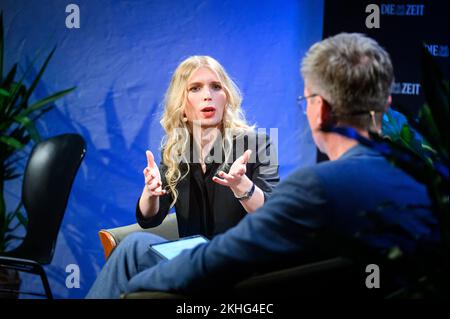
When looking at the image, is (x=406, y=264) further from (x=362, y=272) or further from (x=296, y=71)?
(x=296, y=71)

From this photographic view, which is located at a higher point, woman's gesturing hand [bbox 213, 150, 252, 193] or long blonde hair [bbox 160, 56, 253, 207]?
long blonde hair [bbox 160, 56, 253, 207]

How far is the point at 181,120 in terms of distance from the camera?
3436mm

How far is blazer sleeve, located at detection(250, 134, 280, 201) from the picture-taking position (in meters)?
3.26

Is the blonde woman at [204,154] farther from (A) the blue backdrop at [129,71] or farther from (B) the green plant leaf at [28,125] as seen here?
(B) the green plant leaf at [28,125]

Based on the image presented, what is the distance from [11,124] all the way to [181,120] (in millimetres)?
981

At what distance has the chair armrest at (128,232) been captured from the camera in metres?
3.28

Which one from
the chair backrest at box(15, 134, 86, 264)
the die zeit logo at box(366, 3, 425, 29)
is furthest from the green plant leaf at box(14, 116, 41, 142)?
the die zeit logo at box(366, 3, 425, 29)

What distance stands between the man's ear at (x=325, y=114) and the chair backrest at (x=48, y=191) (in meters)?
1.36

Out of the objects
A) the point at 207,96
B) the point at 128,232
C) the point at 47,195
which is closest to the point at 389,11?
the point at 207,96

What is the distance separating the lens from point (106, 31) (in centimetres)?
381

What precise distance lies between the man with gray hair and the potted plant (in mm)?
1632

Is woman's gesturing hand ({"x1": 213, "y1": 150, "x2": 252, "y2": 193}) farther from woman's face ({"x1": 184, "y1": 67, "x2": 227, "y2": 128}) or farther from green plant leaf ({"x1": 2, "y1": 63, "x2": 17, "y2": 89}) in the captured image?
green plant leaf ({"x1": 2, "y1": 63, "x2": 17, "y2": 89})

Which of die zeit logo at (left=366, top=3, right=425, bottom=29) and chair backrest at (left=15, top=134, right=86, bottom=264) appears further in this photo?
die zeit logo at (left=366, top=3, right=425, bottom=29)
